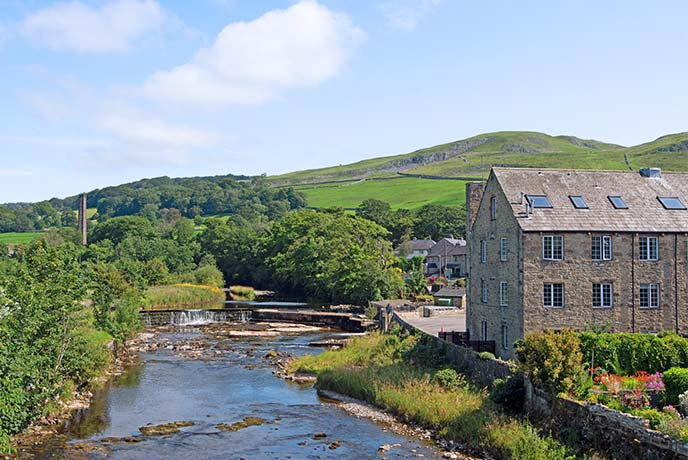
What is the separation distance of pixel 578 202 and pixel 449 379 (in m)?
11.7

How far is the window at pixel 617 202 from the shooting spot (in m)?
39.1

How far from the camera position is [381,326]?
64188 millimetres

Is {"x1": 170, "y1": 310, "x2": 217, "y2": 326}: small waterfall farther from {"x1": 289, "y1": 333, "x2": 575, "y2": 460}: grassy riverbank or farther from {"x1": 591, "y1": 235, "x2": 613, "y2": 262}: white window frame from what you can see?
{"x1": 591, "y1": 235, "x2": 613, "y2": 262}: white window frame

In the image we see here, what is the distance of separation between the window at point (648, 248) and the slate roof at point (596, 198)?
504mm

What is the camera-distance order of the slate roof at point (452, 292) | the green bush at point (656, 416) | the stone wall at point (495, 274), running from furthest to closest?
the slate roof at point (452, 292) → the stone wall at point (495, 274) → the green bush at point (656, 416)

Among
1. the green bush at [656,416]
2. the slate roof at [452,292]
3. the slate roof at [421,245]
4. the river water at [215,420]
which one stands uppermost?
the slate roof at [421,245]

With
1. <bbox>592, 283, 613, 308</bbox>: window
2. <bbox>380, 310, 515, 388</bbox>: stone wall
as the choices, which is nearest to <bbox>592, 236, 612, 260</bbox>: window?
<bbox>592, 283, 613, 308</bbox>: window

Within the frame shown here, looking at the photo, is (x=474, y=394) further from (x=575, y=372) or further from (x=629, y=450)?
(x=629, y=450)

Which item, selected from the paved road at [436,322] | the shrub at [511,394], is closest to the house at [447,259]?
the paved road at [436,322]

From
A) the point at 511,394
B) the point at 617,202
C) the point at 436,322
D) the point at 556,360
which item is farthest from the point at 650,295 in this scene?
the point at 436,322

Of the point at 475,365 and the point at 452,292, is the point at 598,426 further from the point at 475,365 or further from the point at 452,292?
the point at 452,292

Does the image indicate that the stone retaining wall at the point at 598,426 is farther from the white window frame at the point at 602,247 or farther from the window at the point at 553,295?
the white window frame at the point at 602,247

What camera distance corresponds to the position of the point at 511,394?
31672 mm

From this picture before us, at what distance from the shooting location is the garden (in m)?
25.2
